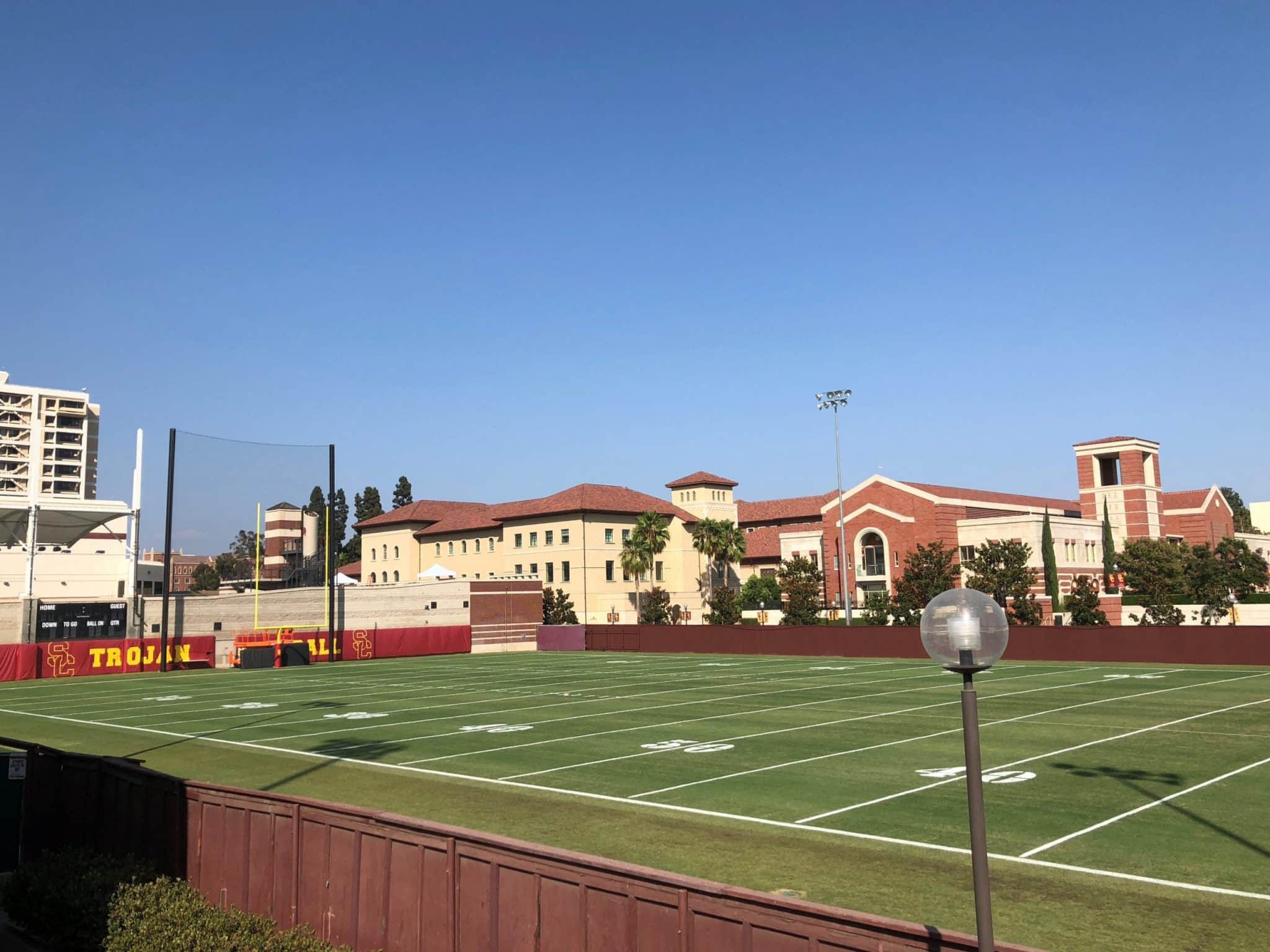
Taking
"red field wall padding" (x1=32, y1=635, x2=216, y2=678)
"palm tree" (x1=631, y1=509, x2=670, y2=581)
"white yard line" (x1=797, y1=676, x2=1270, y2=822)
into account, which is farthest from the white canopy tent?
"white yard line" (x1=797, y1=676, x2=1270, y2=822)

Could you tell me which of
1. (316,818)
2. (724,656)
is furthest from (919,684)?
(316,818)

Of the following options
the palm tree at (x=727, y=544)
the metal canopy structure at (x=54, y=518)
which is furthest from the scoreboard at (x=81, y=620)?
the palm tree at (x=727, y=544)

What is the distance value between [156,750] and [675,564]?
260ft

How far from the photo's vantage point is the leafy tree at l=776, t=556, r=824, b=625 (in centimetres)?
7694

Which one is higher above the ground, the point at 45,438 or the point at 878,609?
the point at 45,438

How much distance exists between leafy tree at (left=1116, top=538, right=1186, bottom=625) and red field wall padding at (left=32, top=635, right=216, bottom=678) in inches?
2158

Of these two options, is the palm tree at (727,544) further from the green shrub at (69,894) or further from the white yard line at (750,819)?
the green shrub at (69,894)

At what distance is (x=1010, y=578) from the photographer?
66125mm

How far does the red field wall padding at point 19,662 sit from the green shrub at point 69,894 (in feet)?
151

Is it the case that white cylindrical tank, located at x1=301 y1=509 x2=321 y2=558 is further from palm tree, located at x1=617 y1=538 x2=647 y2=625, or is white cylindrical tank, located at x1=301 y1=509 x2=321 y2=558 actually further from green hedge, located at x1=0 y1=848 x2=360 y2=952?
green hedge, located at x1=0 y1=848 x2=360 y2=952

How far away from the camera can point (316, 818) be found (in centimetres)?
990

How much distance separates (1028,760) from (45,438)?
17662 cm

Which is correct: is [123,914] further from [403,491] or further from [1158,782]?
[403,491]

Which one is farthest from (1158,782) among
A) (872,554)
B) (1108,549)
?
(1108,549)
